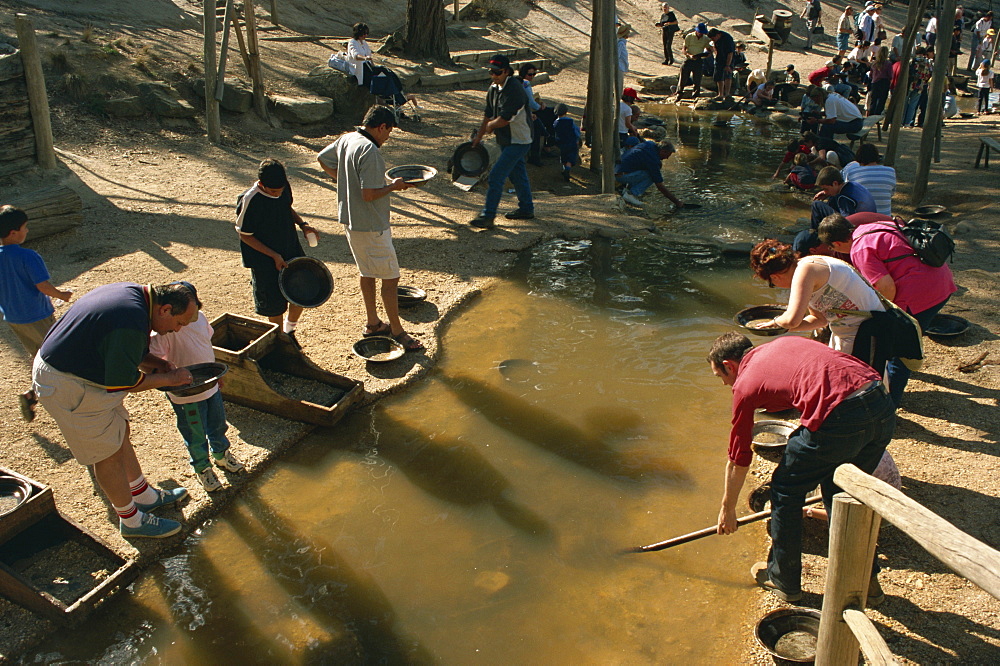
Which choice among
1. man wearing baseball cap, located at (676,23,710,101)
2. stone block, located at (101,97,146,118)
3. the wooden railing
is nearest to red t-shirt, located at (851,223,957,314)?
the wooden railing

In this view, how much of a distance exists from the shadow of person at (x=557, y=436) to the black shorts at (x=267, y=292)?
4.89 feet

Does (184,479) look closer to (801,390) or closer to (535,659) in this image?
(535,659)

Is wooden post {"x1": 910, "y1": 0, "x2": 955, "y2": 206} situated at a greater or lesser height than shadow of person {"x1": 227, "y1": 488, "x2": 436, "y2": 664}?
greater

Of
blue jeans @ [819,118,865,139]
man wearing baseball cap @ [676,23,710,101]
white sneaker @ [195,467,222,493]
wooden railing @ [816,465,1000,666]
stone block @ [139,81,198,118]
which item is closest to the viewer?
wooden railing @ [816,465,1000,666]

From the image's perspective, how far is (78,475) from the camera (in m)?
4.84

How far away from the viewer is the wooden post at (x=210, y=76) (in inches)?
436

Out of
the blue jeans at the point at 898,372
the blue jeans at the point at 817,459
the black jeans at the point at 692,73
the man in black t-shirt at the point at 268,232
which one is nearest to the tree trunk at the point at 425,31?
the black jeans at the point at 692,73

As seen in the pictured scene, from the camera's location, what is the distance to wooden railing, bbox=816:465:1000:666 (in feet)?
7.83

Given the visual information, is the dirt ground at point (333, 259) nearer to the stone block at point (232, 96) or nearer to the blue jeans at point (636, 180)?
the stone block at point (232, 96)

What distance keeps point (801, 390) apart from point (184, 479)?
393 cm

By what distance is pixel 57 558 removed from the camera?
4.19 m

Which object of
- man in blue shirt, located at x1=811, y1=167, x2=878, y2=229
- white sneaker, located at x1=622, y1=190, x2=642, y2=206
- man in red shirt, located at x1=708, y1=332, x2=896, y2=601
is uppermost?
man in blue shirt, located at x1=811, y1=167, x2=878, y2=229

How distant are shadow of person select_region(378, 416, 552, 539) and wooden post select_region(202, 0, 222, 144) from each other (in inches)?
323

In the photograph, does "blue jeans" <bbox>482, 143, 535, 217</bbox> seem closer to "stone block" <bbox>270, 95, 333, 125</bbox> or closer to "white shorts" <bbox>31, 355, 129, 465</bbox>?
"white shorts" <bbox>31, 355, 129, 465</bbox>
